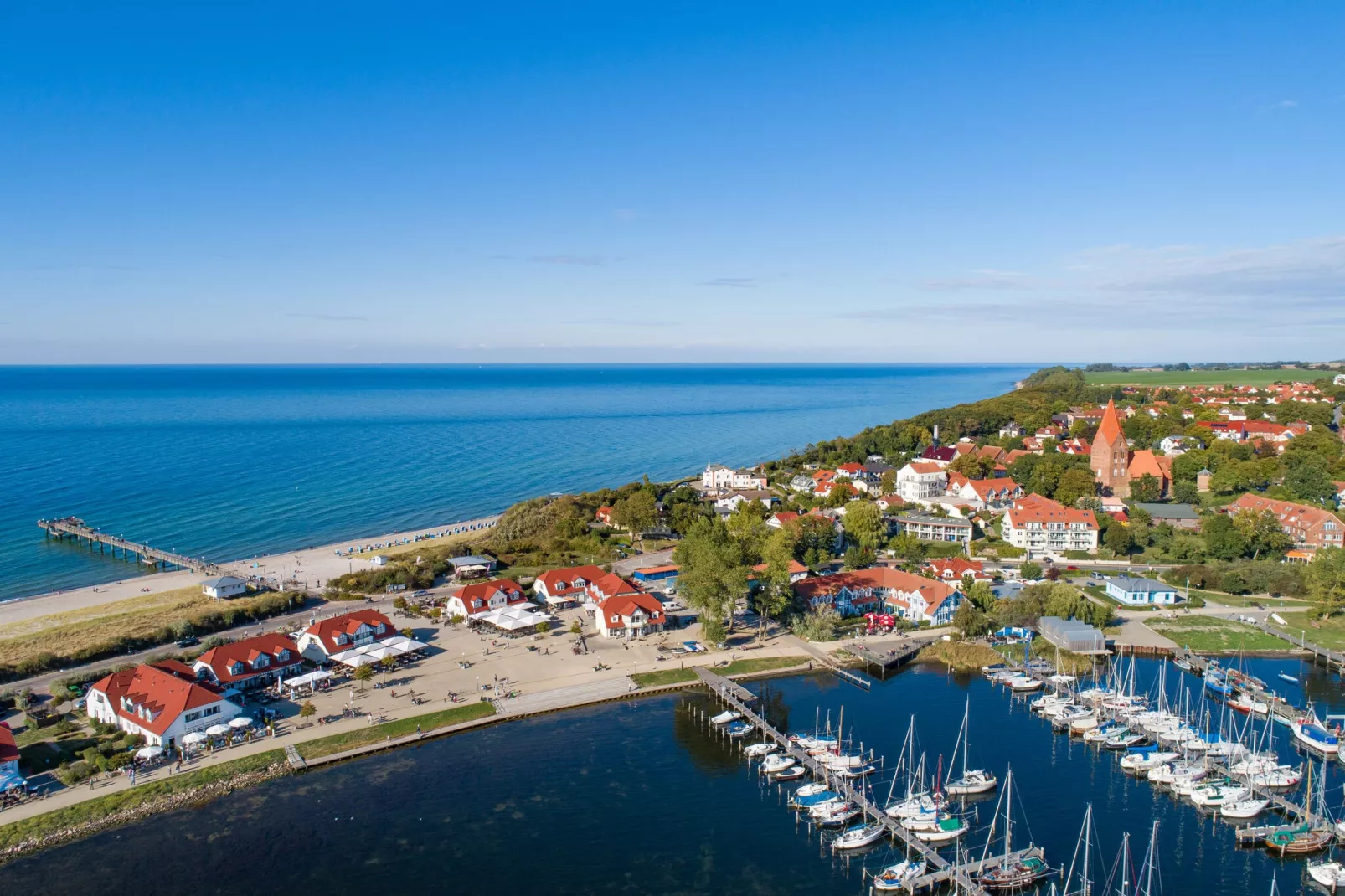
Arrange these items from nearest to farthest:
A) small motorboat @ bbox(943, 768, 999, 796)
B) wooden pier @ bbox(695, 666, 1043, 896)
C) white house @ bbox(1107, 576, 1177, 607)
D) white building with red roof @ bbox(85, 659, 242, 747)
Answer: wooden pier @ bbox(695, 666, 1043, 896), small motorboat @ bbox(943, 768, 999, 796), white building with red roof @ bbox(85, 659, 242, 747), white house @ bbox(1107, 576, 1177, 607)

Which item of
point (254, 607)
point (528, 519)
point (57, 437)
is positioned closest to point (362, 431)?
point (57, 437)

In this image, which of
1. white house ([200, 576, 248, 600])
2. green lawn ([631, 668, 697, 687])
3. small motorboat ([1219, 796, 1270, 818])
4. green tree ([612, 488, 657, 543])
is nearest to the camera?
small motorboat ([1219, 796, 1270, 818])

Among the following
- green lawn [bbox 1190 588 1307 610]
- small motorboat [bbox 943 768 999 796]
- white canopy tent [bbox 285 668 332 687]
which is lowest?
small motorboat [bbox 943 768 999 796]

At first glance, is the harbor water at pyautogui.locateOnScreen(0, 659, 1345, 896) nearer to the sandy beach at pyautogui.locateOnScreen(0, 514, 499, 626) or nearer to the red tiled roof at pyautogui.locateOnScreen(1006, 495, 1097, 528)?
the red tiled roof at pyautogui.locateOnScreen(1006, 495, 1097, 528)

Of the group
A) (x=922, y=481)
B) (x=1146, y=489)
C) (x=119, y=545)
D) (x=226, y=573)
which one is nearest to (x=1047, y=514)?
(x=922, y=481)

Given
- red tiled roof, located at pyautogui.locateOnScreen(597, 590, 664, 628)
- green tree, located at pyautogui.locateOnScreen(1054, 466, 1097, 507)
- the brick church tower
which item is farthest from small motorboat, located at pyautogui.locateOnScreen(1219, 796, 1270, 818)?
the brick church tower

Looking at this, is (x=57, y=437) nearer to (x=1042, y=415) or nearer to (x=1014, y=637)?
(x=1014, y=637)

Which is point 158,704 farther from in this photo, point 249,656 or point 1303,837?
point 1303,837
